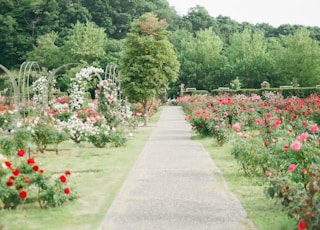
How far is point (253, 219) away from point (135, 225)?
53.8 inches

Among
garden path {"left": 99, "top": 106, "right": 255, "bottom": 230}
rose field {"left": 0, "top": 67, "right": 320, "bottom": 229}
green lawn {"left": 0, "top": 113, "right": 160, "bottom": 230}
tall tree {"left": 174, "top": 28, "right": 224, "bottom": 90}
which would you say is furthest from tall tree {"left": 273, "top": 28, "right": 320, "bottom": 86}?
garden path {"left": 99, "top": 106, "right": 255, "bottom": 230}

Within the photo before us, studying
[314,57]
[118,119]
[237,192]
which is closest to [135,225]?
[237,192]

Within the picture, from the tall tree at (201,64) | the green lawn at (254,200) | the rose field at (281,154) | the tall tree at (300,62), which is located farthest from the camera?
the tall tree at (201,64)

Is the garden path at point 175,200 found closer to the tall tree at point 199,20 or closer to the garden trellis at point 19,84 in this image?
the garden trellis at point 19,84

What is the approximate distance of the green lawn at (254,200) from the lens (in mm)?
5195

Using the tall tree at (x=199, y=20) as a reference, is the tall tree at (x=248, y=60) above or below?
below

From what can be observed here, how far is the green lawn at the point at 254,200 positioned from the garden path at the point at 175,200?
0.41 feet

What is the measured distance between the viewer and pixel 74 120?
42.4 ft

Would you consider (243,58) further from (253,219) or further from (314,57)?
(253,219)

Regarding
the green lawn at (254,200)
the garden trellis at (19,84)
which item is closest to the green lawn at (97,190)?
the green lawn at (254,200)

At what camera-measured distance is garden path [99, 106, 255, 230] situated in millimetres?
5258

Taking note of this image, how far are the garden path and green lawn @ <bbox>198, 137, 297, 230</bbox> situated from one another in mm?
125

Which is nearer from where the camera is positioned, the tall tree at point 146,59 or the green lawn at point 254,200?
the green lawn at point 254,200

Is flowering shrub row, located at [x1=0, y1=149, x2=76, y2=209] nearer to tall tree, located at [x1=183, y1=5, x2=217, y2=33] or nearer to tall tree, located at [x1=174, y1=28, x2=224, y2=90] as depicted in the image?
tall tree, located at [x1=174, y1=28, x2=224, y2=90]
